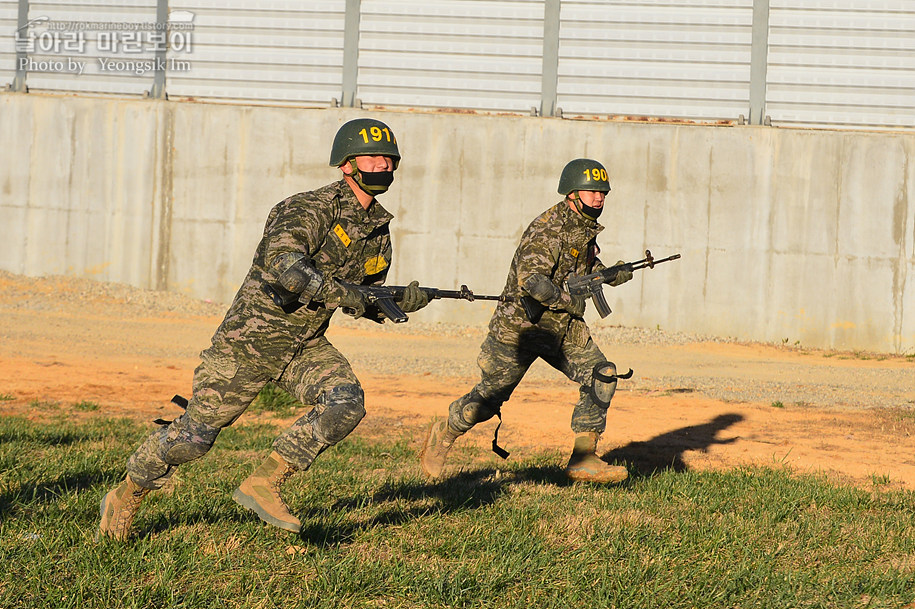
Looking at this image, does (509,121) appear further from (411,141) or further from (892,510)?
(892,510)

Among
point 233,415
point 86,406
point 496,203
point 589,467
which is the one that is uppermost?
point 496,203

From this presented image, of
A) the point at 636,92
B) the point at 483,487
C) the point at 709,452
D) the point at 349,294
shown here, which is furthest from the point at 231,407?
the point at 636,92

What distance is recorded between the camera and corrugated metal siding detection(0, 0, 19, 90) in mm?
20656

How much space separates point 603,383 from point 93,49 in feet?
56.8

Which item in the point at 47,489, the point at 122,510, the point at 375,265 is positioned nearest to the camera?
the point at 122,510

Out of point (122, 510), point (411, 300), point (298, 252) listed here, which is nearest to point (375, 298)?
point (411, 300)

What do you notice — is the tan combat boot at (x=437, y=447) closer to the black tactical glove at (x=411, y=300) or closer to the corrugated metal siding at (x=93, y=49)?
the black tactical glove at (x=411, y=300)

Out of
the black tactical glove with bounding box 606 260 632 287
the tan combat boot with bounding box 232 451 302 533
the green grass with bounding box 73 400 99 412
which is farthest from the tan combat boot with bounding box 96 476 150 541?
the green grass with bounding box 73 400 99 412

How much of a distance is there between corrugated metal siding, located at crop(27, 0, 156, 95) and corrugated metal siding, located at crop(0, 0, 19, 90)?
0.39 m

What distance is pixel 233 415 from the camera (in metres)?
5.07

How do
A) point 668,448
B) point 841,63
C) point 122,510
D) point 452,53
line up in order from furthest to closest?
1. point 452,53
2. point 841,63
3. point 668,448
4. point 122,510

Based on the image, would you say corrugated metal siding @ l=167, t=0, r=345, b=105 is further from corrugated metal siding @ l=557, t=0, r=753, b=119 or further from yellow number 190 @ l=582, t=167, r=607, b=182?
yellow number 190 @ l=582, t=167, r=607, b=182

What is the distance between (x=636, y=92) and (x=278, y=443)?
15203 mm

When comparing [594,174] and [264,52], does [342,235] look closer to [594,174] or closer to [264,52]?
[594,174]
